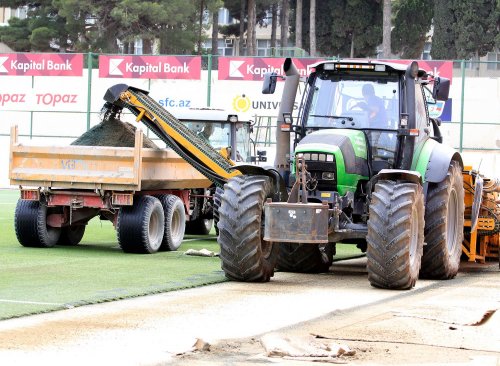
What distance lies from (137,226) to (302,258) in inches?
123

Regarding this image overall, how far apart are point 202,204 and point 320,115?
6942 millimetres

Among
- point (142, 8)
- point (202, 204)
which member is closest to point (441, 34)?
point (142, 8)

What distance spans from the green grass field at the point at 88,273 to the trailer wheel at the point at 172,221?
7.9 inches

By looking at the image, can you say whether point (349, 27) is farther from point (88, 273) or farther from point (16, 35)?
point (88, 273)

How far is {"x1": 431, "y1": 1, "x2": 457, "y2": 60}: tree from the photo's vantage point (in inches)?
2876

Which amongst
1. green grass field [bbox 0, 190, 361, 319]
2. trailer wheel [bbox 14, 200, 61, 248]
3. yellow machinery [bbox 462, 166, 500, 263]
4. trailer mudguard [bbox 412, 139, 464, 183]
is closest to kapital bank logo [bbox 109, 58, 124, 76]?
green grass field [bbox 0, 190, 361, 319]

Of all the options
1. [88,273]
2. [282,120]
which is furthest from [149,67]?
[88,273]

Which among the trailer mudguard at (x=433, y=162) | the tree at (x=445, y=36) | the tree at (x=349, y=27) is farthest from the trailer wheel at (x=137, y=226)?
the tree at (x=349, y=27)

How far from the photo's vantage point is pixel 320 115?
16031mm

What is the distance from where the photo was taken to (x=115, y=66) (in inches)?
1614

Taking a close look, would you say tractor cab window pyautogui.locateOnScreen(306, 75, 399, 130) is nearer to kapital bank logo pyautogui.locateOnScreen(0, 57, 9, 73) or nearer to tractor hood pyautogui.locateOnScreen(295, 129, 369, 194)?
tractor hood pyautogui.locateOnScreen(295, 129, 369, 194)

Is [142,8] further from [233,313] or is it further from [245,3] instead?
[233,313]

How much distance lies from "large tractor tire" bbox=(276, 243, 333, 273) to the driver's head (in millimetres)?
2065

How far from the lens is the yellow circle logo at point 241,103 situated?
132 feet
